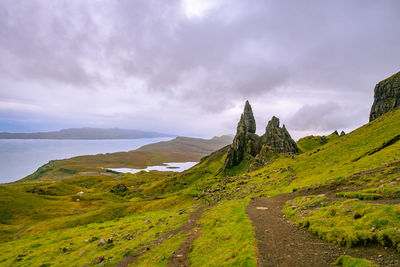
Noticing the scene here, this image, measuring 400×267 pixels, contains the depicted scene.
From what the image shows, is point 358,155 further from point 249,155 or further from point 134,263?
point 249,155

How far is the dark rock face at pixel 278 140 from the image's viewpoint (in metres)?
132

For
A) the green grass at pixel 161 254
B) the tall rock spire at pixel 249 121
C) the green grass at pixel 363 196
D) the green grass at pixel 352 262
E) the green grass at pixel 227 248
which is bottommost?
the green grass at pixel 161 254

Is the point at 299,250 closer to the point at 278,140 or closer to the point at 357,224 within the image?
the point at 357,224

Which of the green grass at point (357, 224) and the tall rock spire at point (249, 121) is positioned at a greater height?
the tall rock spire at point (249, 121)

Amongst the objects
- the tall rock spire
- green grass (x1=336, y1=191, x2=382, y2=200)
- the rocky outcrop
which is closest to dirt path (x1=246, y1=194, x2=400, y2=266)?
green grass (x1=336, y1=191, x2=382, y2=200)

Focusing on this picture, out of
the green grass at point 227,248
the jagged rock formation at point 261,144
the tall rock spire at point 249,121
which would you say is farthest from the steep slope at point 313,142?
the green grass at point 227,248

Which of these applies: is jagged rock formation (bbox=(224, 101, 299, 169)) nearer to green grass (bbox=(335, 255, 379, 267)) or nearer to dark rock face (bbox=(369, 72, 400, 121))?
dark rock face (bbox=(369, 72, 400, 121))

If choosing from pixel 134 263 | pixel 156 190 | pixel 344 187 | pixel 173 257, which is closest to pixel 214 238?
pixel 173 257

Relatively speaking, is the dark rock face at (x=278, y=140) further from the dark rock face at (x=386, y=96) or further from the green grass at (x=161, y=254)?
the green grass at (x=161, y=254)

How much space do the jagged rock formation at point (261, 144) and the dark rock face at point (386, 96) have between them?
54.0 meters

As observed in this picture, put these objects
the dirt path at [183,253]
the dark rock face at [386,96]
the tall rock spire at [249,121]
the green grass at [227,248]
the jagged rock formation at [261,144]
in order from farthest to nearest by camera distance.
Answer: the tall rock spire at [249,121], the jagged rock formation at [261,144], the dark rock face at [386,96], the dirt path at [183,253], the green grass at [227,248]

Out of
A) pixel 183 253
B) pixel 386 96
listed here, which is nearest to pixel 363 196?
pixel 183 253

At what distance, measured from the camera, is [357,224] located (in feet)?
46.3

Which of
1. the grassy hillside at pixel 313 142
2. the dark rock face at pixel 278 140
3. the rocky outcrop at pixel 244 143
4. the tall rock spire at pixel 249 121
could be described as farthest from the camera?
the tall rock spire at pixel 249 121
